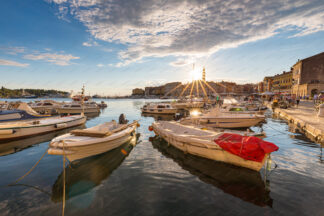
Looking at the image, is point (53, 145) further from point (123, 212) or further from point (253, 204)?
point (253, 204)

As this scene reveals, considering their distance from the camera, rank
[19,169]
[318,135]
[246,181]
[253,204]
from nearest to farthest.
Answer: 1. [253,204]
2. [246,181]
3. [19,169]
4. [318,135]

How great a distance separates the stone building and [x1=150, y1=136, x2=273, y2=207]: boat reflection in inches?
2107

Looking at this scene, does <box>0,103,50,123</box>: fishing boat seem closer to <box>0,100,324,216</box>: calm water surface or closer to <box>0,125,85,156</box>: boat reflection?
<box>0,125,85,156</box>: boat reflection

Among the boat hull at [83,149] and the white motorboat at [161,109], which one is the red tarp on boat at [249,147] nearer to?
the boat hull at [83,149]

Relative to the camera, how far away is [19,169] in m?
7.64

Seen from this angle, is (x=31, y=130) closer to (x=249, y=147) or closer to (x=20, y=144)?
(x=20, y=144)

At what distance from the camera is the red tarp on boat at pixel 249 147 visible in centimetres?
605

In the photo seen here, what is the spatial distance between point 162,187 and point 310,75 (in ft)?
206

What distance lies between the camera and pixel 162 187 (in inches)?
237

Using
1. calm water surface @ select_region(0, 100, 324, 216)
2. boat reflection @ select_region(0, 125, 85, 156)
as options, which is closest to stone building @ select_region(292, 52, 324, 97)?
calm water surface @ select_region(0, 100, 324, 216)

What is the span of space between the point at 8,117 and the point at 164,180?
18.4 metres

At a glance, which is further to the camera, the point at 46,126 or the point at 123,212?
the point at 46,126

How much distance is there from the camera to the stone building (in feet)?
144

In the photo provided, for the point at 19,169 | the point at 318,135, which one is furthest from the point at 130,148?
the point at 318,135
